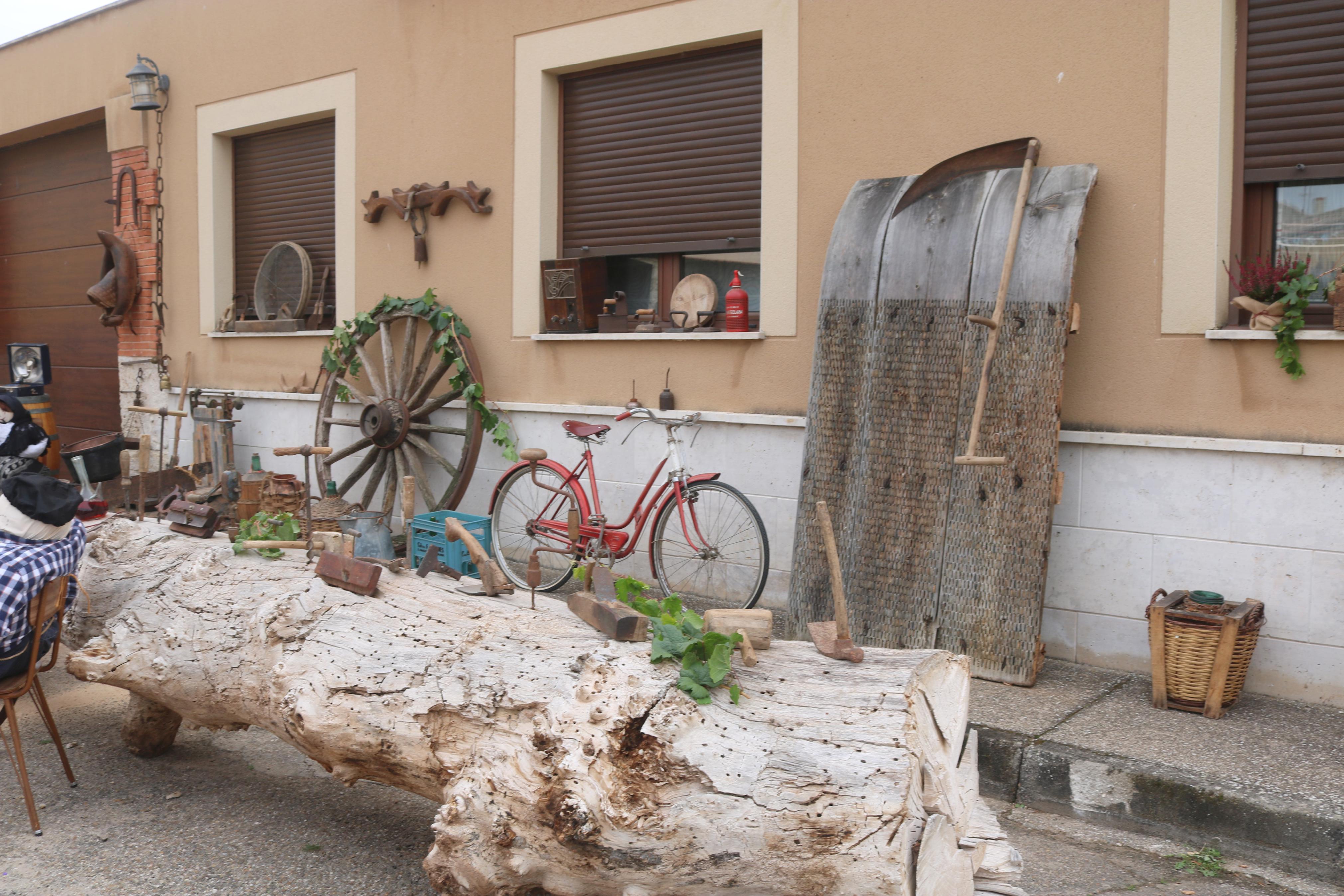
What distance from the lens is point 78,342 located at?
9.34 metres

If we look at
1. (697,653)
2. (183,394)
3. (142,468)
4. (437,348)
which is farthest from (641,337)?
(183,394)

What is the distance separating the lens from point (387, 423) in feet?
20.3

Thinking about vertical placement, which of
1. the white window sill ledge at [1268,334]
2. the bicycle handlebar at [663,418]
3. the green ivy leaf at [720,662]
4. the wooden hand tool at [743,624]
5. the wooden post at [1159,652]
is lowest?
the wooden post at [1159,652]

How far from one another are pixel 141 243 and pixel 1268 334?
797 cm

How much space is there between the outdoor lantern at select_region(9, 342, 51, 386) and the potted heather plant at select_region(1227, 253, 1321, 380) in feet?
28.2

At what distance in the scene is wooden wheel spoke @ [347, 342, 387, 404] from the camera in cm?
644

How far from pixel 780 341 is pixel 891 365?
81cm

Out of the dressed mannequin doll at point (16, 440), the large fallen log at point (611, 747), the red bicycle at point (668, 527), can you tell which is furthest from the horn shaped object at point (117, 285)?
the large fallen log at point (611, 747)

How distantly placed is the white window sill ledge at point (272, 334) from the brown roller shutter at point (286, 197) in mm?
296

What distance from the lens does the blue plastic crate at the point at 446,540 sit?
519 cm

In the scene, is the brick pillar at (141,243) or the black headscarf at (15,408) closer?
the black headscarf at (15,408)

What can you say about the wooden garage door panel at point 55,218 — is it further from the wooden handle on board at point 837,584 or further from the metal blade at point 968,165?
the wooden handle on board at point 837,584

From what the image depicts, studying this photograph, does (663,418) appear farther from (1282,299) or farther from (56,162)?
(56,162)

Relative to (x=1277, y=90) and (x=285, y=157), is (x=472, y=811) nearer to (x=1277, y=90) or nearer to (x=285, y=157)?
(x=1277, y=90)
